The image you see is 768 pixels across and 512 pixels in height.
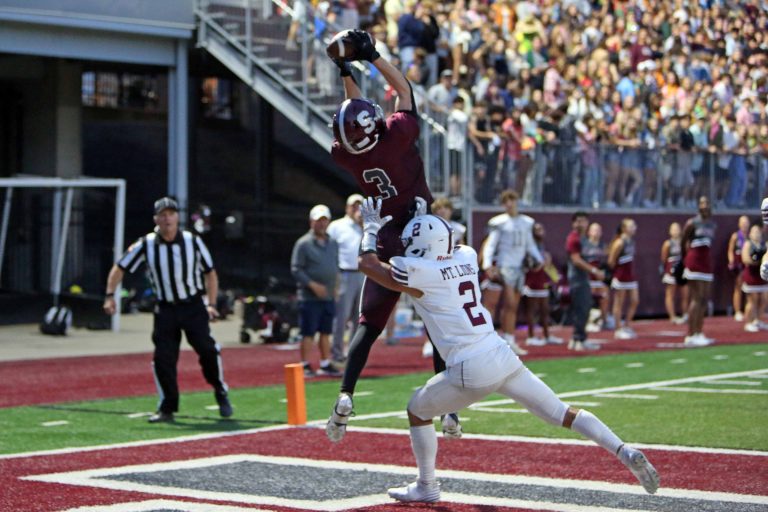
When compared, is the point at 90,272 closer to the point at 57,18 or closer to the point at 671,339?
the point at 57,18

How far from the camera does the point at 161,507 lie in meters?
7.23

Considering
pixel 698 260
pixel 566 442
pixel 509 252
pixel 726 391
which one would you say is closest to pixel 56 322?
pixel 509 252

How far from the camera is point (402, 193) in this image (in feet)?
26.6

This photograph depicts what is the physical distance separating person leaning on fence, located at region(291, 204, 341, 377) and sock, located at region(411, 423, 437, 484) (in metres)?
7.00

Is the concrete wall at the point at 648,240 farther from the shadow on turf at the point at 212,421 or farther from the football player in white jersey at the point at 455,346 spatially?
the football player in white jersey at the point at 455,346

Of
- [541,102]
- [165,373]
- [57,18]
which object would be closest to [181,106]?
[57,18]

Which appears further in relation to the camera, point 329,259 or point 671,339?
point 671,339

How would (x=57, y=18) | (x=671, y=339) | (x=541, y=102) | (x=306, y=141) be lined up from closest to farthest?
(x=671, y=339) < (x=57, y=18) < (x=541, y=102) < (x=306, y=141)

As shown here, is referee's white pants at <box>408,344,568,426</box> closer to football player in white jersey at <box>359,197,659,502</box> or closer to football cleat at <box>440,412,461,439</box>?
football player in white jersey at <box>359,197,659,502</box>

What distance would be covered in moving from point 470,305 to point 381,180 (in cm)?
135

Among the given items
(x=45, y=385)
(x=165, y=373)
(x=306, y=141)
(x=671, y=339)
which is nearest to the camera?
(x=165, y=373)

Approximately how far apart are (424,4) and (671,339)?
281 inches

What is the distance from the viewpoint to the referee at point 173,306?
11.0m

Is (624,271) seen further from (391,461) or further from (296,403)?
(391,461)
